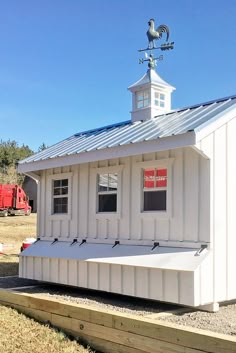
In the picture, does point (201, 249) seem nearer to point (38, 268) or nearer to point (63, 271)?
point (63, 271)

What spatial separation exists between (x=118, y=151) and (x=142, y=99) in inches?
113

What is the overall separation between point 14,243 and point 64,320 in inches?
648

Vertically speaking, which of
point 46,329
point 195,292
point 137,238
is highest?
point 137,238

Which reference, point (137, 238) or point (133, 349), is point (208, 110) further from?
point (133, 349)

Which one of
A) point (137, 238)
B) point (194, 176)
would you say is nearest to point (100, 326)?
point (137, 238)

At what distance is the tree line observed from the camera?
58.9 m

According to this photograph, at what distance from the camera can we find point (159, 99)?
39.0ft

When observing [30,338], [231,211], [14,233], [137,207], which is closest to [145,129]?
[137,207]

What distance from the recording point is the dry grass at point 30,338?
738cm

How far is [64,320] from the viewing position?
8.24 m

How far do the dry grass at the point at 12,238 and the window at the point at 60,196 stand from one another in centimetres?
345

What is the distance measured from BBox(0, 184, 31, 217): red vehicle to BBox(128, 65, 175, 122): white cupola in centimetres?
2907

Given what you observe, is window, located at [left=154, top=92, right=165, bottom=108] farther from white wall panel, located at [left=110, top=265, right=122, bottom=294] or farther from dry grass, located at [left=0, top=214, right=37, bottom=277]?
dry grass, located at [left=0, top=214, right=37, bottom=277]

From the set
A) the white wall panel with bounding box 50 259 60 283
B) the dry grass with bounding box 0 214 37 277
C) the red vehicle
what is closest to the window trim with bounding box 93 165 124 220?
the white wall panel with bounding box 50 259 60 283
